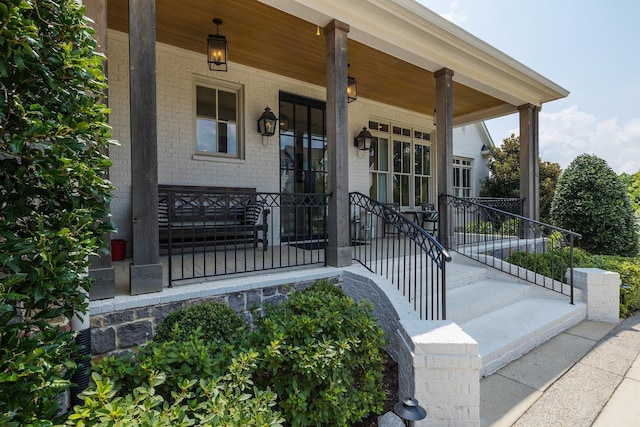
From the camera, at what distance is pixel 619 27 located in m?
8.91

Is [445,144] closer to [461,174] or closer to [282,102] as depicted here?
[282,102]

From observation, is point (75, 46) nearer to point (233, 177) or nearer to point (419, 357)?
point (419, 357)

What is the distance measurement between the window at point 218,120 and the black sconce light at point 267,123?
349 millimetres

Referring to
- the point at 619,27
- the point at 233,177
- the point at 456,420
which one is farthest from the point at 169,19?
the point at 619,27

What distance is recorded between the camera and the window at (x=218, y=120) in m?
4.93

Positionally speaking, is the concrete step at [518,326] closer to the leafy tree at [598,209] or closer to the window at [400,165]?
the leafy tree at [598,209]

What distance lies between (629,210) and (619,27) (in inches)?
252

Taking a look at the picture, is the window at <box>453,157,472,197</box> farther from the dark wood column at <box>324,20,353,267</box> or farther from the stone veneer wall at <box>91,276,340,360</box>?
the stone veneer wall at <box>91,276,340,360</box>

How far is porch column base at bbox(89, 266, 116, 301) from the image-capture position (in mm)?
2372

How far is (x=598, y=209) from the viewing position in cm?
603

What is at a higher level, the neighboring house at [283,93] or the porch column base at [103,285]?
the neighboring house at [283,93]

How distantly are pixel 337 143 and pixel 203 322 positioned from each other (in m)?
2.34

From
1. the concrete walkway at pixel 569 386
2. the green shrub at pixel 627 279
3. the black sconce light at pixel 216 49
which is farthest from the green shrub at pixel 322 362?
the green shrub at pixel 627 279

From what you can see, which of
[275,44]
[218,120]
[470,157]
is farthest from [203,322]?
[470,157]
